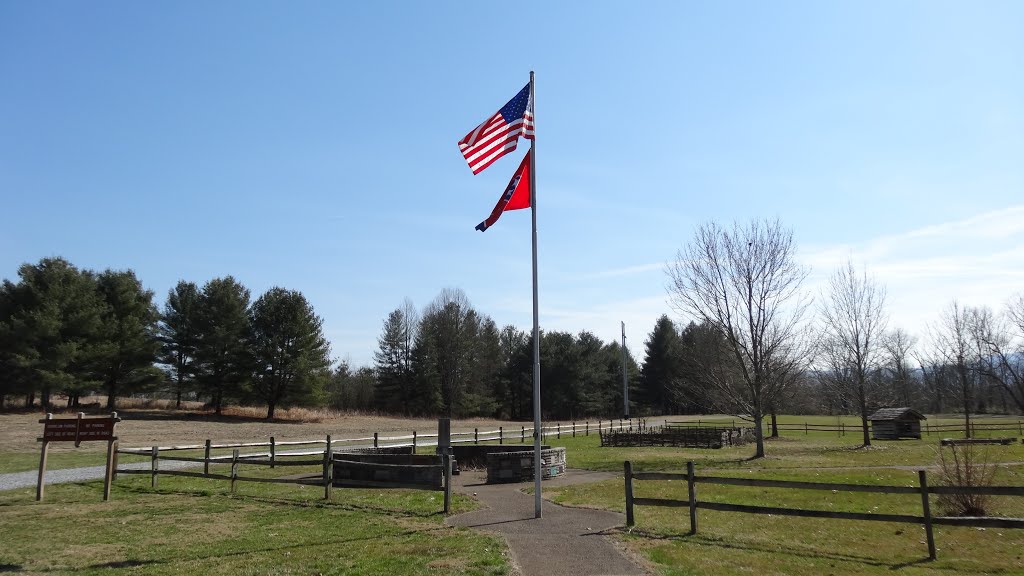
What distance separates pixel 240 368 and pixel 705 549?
169 ft

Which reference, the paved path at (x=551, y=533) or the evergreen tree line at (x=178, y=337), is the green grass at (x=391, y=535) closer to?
the paved path at (x=551, y=533)

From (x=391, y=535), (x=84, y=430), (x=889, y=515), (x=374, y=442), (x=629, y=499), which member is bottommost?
(x=391, y=535)

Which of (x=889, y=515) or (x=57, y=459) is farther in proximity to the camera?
(x=57, y=459)

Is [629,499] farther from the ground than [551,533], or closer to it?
farther from the ground

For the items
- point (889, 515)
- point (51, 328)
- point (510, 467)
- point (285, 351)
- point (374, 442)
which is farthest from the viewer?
point (285, 351)

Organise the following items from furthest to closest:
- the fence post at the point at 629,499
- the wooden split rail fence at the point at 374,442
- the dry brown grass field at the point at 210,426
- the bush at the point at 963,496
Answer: the dry brown grass field at the point at 210,426 < the wooden split rail fence at the point at 374,442 < the fence post at the point at 629,499 < the bush at the point at 963,496

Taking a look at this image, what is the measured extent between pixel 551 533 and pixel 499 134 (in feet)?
24.9

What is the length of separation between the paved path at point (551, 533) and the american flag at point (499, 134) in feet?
22.2

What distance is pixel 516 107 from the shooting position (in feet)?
42.6

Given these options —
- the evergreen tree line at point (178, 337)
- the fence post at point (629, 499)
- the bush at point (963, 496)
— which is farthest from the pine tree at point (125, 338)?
the bush at point (963, 496)

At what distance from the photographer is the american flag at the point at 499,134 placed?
508 inches

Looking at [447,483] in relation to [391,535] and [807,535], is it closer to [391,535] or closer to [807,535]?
[391,535]

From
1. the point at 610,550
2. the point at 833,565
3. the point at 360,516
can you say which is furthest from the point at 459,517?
the point at 833,565

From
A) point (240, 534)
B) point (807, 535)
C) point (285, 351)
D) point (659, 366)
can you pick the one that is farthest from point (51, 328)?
point (659, 366)
